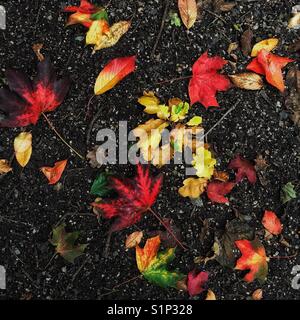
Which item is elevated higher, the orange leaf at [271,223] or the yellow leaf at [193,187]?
the yellow leaf at [193,187]

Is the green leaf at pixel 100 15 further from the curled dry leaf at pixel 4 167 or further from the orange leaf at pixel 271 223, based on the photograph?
the orange leaf at pixel 271 223

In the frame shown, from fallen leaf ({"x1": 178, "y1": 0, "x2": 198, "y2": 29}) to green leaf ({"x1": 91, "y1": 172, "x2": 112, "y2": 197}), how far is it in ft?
2.42

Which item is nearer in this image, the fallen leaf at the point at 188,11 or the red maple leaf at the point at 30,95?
the red maple leaf at the point at 30,95

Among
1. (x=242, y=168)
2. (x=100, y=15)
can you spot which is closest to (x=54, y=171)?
(x=100, y=15)

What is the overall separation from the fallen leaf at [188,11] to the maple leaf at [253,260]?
946mm

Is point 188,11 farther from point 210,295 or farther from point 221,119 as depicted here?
point 210,295

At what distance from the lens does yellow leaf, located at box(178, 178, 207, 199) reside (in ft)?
7.49

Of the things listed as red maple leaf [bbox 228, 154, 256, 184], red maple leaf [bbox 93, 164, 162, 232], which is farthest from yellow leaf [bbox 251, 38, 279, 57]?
red maple leaf [bbox 93, 164, 162, 232]

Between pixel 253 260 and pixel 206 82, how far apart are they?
0.77 m

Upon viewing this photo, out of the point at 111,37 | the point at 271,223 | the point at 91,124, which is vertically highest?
the point at 111,37

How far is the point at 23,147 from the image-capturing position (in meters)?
2.25

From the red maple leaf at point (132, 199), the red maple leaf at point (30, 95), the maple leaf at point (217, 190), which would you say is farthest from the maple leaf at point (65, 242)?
the maple leaf at point (217, 190)

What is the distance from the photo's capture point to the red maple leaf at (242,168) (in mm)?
2295

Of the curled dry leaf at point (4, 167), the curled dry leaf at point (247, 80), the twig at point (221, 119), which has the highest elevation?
the curled dry leaf at point (247, 80)
